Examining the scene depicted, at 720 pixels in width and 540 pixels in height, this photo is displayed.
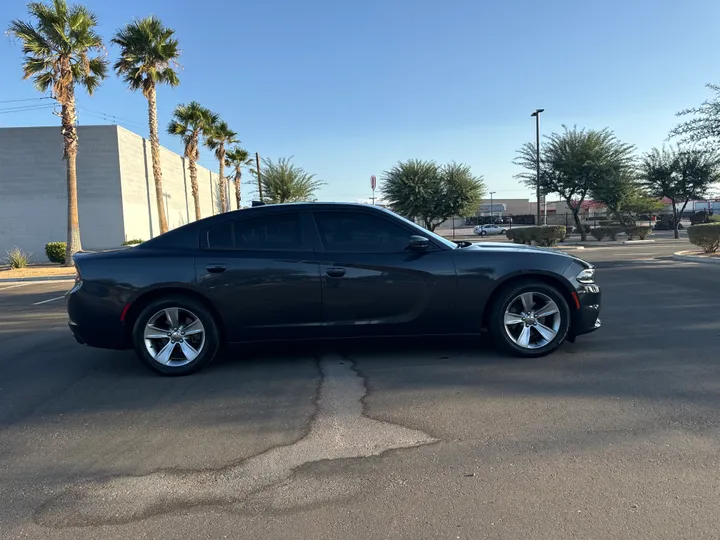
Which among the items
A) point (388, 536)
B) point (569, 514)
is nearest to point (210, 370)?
point (388, 536)

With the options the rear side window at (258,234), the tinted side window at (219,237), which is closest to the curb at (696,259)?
the rear side window at (258,234)

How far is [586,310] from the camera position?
18.4 ft

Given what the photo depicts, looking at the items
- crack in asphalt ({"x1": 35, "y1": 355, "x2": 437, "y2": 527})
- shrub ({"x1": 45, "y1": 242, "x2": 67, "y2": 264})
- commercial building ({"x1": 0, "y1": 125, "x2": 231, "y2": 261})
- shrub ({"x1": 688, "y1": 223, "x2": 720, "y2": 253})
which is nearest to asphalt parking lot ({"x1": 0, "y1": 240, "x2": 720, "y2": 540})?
crack in asphalt ({"x1": 35, "y1": 355, "x2": 437, "y2": 527})

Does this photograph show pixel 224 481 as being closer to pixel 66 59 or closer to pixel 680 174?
pixel 66 59

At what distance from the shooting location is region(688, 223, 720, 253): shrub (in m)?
17.6

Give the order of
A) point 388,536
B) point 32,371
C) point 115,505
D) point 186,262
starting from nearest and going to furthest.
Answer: point 388,536 → point 115,505 → point 186,262 → point 32,371

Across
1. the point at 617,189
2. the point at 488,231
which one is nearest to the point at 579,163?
the point at 617,189

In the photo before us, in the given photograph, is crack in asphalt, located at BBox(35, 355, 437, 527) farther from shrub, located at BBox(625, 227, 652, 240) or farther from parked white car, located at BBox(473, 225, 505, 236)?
parked white car, located at BBox(473, 225, 505, 236)

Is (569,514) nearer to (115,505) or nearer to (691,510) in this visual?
(691,510)

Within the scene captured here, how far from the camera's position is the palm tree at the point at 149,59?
2433 centimetres

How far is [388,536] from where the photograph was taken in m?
2.66

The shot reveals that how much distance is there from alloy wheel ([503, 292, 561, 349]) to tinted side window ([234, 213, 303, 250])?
2.28 meters

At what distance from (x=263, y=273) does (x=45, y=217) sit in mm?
25148

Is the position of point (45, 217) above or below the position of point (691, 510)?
above
